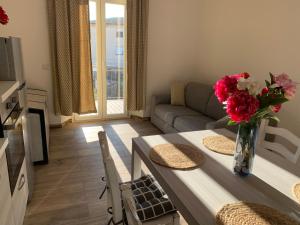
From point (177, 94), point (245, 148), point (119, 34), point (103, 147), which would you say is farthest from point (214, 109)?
point (103, 147)

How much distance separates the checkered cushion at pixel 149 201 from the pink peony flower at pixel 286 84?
981 mm

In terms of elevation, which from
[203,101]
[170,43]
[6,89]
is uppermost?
[170,43]

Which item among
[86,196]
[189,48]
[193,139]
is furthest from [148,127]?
[193,139]

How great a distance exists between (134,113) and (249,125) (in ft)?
12.1

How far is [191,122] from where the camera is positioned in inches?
139

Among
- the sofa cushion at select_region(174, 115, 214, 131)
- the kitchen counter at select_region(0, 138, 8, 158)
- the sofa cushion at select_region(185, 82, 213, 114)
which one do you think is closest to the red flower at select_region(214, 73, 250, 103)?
the kitchen counter at select_region(0, 138, 8, 158)

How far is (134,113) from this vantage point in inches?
195

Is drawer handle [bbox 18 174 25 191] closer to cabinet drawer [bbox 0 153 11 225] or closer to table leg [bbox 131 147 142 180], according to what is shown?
cabinet drawer [bbox 0 153 11 225]

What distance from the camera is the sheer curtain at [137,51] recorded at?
4250 mm

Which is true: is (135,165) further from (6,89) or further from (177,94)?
(177,94)

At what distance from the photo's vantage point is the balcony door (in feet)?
14.1

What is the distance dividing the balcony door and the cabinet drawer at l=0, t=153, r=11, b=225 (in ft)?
10.3

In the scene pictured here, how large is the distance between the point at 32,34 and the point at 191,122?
2.90 metres

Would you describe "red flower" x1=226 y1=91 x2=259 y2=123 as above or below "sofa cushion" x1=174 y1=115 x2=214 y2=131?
above
